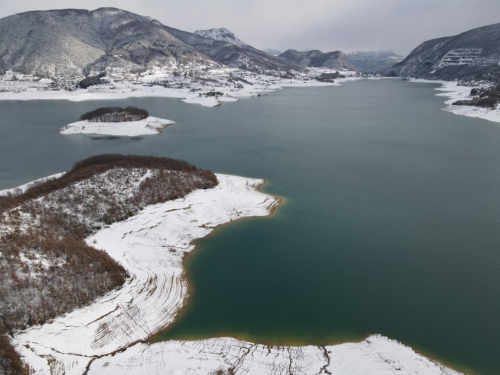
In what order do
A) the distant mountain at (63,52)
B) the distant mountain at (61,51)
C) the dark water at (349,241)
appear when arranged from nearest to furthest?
Result: the dark water at (349,241), the distant mountain at (63,52), the distant mountain at (61,51)

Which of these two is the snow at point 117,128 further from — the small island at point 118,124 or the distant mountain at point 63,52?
the distant mountain at point 63,52

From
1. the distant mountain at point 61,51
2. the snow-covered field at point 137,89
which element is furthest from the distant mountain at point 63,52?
the snow-covered field at point 137,89

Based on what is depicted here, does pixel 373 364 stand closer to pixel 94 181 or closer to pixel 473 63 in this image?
pixel 94 181

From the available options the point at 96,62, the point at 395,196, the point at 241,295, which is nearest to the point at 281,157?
the point at 395,196

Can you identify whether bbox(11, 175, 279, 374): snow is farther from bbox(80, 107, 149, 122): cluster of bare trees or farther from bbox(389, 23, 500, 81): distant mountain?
bbox(389, 23, 500, 81): distant mountain

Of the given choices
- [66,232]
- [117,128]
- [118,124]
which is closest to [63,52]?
[118,124]

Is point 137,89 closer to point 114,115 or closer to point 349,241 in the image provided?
point 114,115

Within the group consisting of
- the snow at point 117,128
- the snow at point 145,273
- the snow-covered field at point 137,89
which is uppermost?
the snow-covered field at point 137,89
